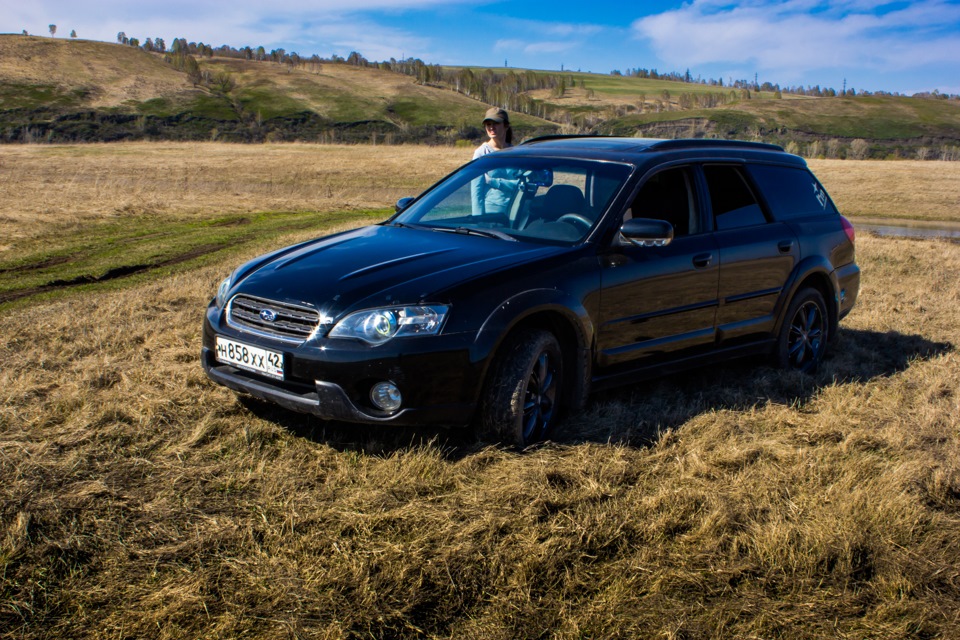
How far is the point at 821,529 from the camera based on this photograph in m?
3.76

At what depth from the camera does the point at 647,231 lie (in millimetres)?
4867

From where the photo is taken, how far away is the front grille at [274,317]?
4.27 m

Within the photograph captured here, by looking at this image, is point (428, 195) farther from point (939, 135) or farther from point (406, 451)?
point (939, 135)

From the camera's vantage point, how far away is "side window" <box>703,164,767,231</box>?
19.0 feet

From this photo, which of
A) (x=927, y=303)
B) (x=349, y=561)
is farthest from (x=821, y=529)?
(x=927, y=303)

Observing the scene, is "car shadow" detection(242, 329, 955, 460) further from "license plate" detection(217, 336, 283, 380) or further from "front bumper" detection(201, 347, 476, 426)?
"license plate" detection(217, 336, 283, 380)

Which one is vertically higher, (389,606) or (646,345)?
(646,345)

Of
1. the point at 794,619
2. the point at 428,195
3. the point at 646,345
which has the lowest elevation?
the point at 794,619

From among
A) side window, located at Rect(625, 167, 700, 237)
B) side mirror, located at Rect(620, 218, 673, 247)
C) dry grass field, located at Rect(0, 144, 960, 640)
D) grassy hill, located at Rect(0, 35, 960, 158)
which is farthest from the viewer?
grassy hill, located at Rect(0, 35, 960, 158)

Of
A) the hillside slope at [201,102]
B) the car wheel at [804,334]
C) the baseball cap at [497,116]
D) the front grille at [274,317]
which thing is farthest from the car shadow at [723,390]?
the hillside slope at [201,102]

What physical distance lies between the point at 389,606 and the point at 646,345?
2713mm

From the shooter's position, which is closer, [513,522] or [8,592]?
[8,592]

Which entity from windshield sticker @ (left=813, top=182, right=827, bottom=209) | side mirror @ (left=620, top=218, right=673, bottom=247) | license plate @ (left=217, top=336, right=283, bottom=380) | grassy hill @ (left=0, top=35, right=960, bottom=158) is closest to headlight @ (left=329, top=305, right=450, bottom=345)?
license plate @ (left=217, top=336, right=283, bottom=380)

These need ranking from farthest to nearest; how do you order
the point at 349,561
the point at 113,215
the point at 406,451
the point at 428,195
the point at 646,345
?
the point at 113,215 < the point at 428,195 < the point at 646,345 < the point at 406,451 < the point at 349,561
